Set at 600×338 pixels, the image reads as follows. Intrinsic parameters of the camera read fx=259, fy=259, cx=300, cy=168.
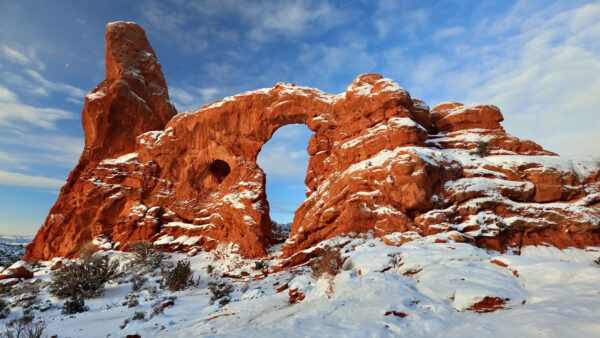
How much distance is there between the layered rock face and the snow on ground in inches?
306

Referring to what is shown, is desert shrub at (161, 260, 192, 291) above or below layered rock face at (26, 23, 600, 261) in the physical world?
below

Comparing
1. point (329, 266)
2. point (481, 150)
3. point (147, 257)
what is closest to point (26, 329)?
point (329, 266)

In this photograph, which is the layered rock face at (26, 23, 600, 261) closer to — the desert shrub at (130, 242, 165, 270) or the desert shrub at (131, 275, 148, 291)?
the desert shrub at (130, 242, 165, 270)

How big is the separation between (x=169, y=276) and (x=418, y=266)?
14.9 m

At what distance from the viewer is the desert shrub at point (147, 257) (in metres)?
20.3

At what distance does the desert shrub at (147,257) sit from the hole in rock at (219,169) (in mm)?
10232

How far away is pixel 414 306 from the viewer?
5188 millimetres

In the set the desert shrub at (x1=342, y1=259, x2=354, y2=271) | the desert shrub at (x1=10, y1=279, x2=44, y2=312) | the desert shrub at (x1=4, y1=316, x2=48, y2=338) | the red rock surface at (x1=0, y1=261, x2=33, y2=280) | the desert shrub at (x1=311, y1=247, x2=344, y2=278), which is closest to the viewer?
the desert shrub at (x1=4, y1=316, x2=48, y2=338)

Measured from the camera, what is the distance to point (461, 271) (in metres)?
6.47

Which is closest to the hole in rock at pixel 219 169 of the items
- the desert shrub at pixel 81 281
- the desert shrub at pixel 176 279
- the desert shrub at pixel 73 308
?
the desert shrub at pixel 176 279

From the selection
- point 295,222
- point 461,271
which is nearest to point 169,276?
point 295,222

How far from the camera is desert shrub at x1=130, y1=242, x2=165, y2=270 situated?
20344 mm

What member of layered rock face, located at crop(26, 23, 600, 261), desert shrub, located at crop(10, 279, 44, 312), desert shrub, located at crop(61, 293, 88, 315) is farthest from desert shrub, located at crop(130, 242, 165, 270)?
desert shrub, located at crop(61, 293, 88, 315)

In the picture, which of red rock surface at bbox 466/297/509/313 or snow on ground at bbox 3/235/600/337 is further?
red rock surface at bbox 466/297/509/313
